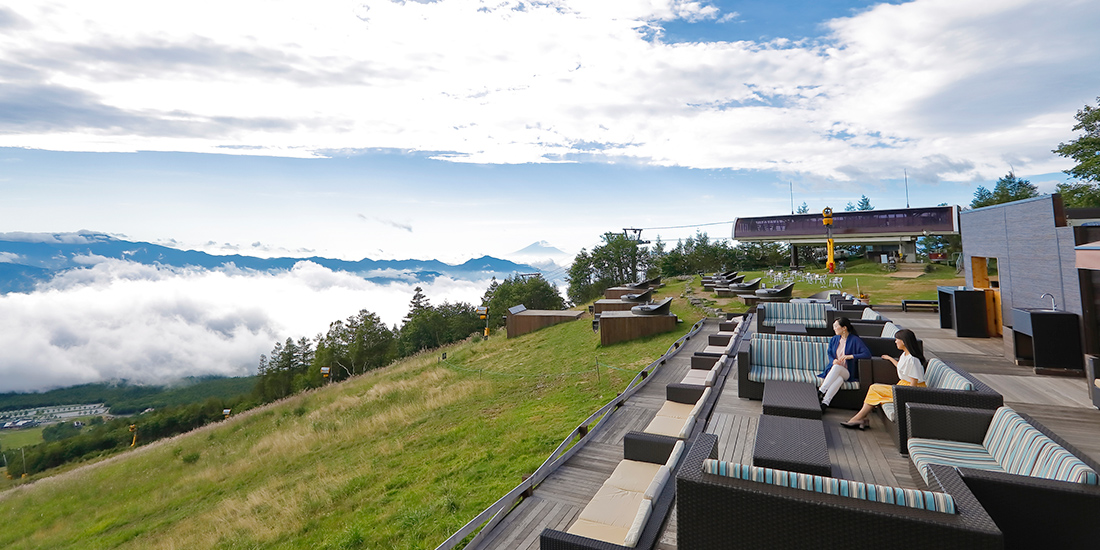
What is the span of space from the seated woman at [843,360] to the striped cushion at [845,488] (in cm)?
305

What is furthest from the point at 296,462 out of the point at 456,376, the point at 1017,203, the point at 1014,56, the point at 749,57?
the point at 1014,56

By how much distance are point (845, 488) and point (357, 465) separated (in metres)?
9.95

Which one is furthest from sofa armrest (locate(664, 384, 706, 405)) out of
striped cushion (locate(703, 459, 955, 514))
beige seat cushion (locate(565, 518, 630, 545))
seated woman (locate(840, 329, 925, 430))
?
striped cushion (locate(703, 459, 955, 514))

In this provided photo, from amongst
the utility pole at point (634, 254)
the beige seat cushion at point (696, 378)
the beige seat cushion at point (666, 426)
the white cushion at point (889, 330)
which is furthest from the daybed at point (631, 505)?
the utility pole at point (634, 254)

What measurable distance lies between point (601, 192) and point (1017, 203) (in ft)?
319

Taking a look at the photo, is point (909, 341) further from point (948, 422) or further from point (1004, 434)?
point (1004, 434)

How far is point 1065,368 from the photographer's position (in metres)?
6.45

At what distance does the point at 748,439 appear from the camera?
15.4ft

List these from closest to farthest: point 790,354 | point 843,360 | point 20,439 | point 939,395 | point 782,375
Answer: point 939,395, point 843,360, point 782,375, point 790,354, point 20,439

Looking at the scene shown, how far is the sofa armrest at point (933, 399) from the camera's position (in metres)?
3.58

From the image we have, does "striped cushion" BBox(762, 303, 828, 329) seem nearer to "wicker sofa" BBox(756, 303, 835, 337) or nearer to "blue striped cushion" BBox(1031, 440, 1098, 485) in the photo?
"wicker sofa" BBox(756, 303, 835, 337)

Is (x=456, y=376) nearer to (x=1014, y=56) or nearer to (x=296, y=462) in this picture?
(x=296, y=462)

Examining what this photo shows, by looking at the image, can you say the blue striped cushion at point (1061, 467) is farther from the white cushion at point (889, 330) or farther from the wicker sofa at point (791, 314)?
the wicker sofa at point (791, 314)

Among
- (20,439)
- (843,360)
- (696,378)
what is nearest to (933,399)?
(843,360)
